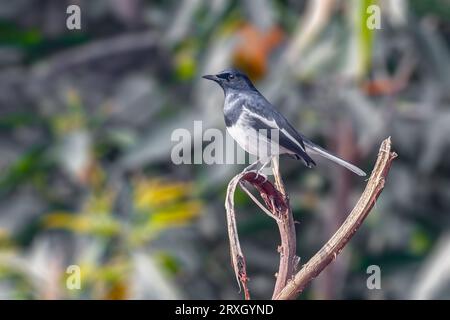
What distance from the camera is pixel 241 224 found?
279 inches

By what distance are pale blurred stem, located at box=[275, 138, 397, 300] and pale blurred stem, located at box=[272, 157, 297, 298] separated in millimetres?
17

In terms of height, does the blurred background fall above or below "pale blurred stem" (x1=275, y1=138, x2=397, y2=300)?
above

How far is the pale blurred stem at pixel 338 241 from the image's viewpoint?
195cm

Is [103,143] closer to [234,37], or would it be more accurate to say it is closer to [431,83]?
[234,37]

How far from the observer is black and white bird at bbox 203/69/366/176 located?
7.65 ft

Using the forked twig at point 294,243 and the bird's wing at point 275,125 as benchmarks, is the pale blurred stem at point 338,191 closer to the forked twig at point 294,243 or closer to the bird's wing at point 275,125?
the bird's wing at point 275,125

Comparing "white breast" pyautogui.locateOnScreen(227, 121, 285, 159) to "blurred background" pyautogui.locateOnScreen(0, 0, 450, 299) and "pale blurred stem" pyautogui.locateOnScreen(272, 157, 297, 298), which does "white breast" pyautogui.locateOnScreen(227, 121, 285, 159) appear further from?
"blurred background" pyautogui.locateOnScreen(0, 0, 450, 299)

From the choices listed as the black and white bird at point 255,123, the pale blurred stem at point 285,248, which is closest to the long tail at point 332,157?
the black and white bird at point 255,123

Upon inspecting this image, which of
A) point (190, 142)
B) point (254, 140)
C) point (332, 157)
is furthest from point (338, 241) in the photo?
point (190, 142)

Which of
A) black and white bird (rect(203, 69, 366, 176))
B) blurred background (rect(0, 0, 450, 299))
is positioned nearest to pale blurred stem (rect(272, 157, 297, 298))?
black and white bird (rect(203, 69, 366, 176))

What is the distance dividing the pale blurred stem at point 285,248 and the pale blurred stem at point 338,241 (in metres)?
0.02

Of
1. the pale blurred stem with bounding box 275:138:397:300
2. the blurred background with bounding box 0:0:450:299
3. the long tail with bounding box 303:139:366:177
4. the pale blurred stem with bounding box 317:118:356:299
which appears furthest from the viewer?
the pale blurred stem with bounding box 317:118:356:299
